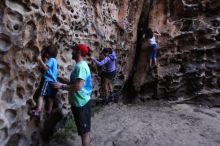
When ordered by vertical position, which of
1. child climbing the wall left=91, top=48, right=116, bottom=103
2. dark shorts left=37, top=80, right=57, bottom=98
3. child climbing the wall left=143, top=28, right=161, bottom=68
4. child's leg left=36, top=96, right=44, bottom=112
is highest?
child climbing the wall left=143, top=28, right=161, bottom=68

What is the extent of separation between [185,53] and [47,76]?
13.9ft

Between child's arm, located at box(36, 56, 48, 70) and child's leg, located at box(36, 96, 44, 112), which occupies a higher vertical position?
child's arm, located at box(36, 56, 48, 70)

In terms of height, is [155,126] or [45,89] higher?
[45,89]

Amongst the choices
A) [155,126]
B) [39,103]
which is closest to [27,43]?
[39,103]

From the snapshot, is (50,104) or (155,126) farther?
(155,126)

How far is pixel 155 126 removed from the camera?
634 cm

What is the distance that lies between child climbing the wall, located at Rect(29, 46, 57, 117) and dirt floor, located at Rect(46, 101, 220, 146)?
768mm

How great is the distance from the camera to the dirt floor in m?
5.58

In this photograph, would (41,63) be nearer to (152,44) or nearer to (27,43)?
(27,43)

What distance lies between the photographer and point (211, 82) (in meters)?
8.20

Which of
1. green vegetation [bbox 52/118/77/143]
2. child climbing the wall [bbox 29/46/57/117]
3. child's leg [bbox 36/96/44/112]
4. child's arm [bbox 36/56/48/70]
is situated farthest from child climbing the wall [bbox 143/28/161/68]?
child's leg [bbox 36/96/44/112]

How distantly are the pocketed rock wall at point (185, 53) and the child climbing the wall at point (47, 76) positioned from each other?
12.5ft

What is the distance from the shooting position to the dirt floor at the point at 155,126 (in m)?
5.58

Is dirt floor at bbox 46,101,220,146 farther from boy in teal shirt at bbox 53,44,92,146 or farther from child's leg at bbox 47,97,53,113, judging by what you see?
boy in teal shirt at bbox 53,44,92,146
